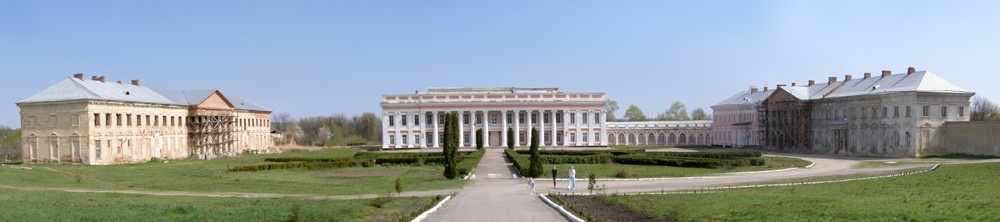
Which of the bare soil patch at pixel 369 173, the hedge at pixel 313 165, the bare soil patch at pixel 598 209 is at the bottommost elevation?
the bare soil patch at pixel 369 173

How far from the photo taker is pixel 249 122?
84.1 meters

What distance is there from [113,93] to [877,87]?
6289cm

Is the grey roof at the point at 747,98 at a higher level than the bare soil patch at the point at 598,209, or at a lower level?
higher

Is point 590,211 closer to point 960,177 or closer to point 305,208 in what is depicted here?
point 305,208

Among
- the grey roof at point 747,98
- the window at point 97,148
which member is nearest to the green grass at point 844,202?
the window at point 97,148

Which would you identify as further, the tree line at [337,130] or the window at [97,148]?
the tree line at [337,130]

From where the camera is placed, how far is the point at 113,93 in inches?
2377

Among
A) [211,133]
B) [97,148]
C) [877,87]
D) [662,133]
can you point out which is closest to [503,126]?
[662,133]

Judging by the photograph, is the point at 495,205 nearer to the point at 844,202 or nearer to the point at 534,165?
the point at 844,202

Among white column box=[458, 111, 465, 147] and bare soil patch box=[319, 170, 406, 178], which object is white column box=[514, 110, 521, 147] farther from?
bare soil patch box=[319, 170, 406, 178]

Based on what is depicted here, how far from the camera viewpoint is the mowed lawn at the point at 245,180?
33.5 meters

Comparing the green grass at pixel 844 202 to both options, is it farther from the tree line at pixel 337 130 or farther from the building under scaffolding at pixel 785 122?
the tree line at pixel 337 130

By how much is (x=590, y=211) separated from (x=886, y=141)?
48411 mm

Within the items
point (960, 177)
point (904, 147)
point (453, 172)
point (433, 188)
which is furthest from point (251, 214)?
point (904, 147)
